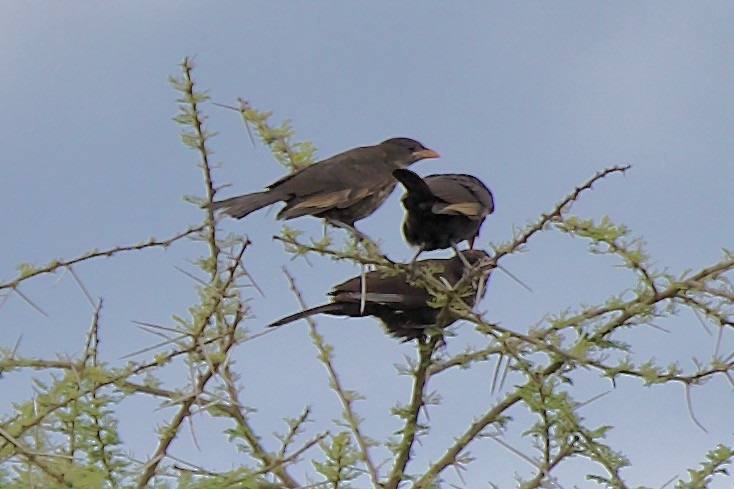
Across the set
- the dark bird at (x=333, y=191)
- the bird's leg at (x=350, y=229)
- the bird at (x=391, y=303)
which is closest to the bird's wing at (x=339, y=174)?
the dark bird at (x=333, y=191)

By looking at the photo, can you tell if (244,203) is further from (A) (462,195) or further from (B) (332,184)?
(A) (462,195)

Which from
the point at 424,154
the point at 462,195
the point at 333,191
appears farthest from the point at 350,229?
the point at 424,154

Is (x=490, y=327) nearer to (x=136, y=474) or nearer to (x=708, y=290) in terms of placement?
(x=708, y=290)

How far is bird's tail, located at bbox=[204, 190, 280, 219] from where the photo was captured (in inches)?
158

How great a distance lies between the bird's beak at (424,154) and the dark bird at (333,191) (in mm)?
573

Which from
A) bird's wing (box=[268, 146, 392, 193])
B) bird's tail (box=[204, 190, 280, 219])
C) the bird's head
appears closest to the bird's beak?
the bird's head

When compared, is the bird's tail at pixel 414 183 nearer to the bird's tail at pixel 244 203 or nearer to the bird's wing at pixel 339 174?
the bird's wing at pixel 339 174

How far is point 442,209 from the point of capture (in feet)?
14.8

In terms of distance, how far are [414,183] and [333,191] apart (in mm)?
371

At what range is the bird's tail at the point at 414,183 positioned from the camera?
4332mm

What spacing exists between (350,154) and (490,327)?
2.15 meters

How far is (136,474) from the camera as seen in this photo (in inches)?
116

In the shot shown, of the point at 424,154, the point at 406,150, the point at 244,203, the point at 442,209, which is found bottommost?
the point at 244,203

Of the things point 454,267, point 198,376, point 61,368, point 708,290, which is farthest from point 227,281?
point 454,267
